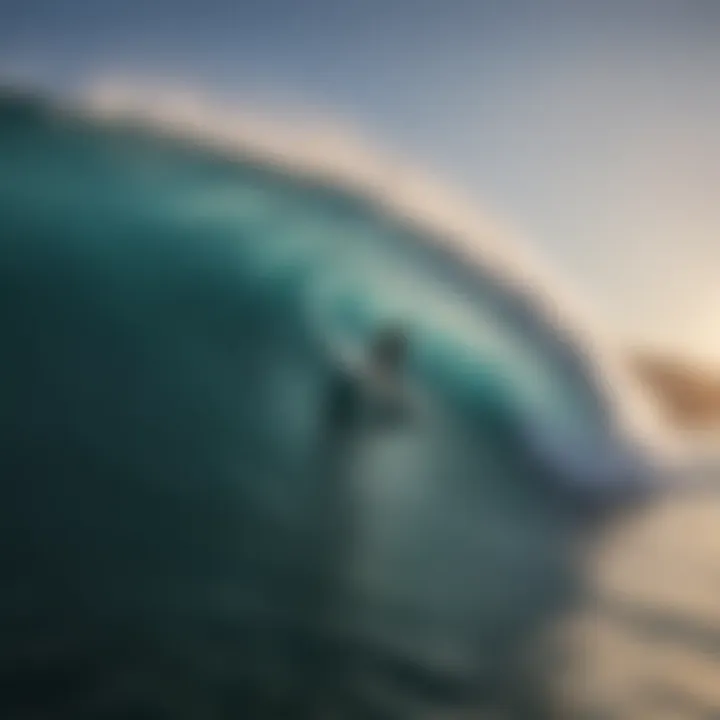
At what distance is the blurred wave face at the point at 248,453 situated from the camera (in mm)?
994

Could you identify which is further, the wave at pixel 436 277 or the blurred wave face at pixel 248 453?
the wave at pixel 436 277

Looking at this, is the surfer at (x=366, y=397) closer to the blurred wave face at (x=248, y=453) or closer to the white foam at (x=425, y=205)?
the blurred wave face at (x=248, y=453)

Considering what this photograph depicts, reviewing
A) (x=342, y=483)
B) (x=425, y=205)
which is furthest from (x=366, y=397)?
(x=425, y=205)

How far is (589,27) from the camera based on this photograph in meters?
1.24

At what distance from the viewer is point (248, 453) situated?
42.3 inches

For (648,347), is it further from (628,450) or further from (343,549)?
(343,549)

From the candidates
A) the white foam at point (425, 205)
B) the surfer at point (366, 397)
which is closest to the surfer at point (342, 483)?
the surfer at point (366, 397)

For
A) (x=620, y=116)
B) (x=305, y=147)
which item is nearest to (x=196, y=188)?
(x=305, y=147)

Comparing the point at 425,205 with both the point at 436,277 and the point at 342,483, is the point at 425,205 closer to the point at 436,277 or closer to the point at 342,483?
the point at 436,277

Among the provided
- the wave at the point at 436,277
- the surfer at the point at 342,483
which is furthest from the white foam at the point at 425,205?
the surfer at the point at 342,483

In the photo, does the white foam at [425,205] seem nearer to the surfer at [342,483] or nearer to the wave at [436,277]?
the wave at [436,277]

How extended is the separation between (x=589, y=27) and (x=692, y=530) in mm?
559

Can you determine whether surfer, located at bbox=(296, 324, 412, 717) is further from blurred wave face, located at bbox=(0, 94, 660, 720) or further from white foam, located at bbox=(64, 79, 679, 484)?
white foam, located at bbox=(64, 79, 679, 484)

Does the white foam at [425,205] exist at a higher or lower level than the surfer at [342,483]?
higher
